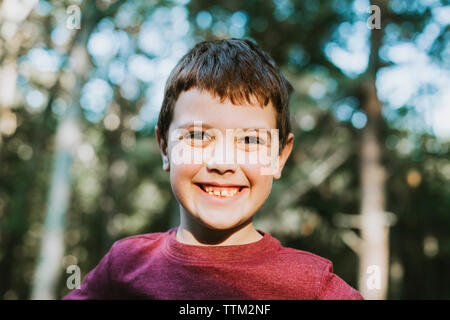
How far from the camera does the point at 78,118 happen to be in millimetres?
8117

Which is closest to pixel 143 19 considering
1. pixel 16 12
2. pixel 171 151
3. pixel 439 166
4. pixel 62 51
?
pixel 62 51

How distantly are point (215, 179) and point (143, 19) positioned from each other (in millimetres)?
13461

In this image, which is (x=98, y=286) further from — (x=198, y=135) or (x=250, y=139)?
(x=250, y=139)

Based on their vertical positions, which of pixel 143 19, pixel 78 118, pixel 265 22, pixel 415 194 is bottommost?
pixel 415 194

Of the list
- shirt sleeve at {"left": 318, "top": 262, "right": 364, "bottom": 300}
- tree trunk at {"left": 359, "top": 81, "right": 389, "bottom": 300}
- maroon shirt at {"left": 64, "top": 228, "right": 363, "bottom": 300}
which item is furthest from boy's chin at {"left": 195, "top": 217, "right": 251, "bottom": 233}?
tree trunk at {"left": 359, "top": 81, "right": 389, "bottom": 300}

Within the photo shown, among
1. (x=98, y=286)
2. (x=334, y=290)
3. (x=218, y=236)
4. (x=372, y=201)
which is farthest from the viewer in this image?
(x=372, y=201)

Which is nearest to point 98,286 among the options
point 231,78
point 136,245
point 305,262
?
point 136,245

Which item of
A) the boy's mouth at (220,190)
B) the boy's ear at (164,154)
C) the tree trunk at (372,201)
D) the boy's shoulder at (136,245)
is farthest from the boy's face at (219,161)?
the tree trunk at (372,201)

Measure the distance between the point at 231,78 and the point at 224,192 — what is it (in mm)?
409

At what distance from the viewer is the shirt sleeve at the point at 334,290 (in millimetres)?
1274

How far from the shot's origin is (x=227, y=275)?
1.34 meters

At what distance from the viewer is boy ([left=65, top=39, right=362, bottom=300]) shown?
1314 mm

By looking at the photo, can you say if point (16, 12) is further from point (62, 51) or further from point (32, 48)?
point (32, 48)

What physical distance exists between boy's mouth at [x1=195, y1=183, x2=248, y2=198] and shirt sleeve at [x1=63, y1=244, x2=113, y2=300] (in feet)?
1.91
